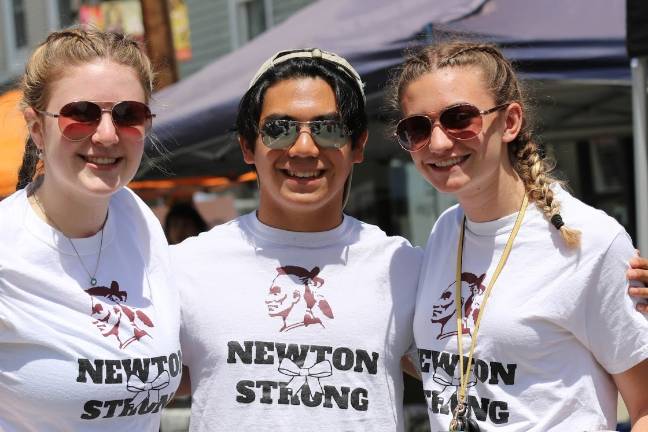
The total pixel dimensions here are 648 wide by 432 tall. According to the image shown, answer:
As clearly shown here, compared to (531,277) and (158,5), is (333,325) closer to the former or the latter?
(531,277)

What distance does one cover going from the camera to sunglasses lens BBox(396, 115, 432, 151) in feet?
8.96

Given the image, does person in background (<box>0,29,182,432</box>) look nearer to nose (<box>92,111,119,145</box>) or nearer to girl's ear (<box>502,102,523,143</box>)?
nose (<box>92,111,119,145</box>)

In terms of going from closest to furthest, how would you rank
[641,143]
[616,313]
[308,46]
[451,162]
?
[616,313] < [451,162] < [641,143] < [308,46]

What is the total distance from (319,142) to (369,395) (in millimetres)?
780

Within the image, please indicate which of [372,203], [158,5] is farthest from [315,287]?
[372,203]

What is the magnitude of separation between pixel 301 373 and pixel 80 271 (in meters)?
0.71

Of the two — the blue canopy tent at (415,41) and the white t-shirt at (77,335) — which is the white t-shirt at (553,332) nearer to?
the white t-shirt at (77,335)

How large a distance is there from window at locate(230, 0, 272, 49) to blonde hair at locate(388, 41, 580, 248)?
408 inches

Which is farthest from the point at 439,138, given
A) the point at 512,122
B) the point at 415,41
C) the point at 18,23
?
the point at 18,23

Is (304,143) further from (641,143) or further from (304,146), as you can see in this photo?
(641,143)

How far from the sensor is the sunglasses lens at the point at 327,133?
2.88 m

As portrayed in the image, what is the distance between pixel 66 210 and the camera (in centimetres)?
262

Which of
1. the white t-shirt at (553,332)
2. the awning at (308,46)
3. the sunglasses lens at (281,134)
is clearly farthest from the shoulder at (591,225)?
the awning at (308,46)

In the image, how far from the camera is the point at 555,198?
2.67m
